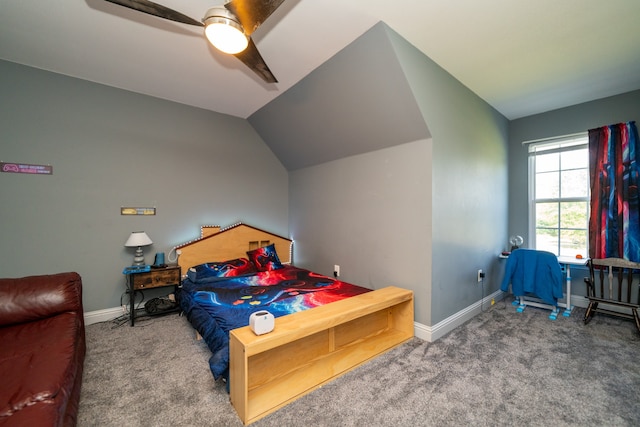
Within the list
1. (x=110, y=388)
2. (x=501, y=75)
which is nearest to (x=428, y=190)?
(x=501, y=75)

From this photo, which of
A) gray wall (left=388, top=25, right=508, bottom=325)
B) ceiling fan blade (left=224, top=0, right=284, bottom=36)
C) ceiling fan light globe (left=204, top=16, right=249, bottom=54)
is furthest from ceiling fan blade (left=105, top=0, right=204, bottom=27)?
gray wall (left=388, top=25, right=508, bottom=325)

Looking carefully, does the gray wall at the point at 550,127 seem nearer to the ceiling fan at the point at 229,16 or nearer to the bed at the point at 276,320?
the bed at the point at 276,320

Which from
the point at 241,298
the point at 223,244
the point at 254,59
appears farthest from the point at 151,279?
the point at 254,59

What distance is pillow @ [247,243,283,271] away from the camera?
139 inches

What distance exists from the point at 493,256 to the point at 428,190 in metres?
1.81

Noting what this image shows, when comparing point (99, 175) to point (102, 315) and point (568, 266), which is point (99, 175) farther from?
point (568, 266)

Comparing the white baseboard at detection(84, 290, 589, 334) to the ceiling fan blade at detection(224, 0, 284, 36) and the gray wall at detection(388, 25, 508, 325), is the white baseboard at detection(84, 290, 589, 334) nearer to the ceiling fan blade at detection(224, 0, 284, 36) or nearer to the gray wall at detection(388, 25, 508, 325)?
the gray wall at detection(388, 25, 508, 325)

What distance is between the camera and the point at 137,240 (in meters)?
2.88

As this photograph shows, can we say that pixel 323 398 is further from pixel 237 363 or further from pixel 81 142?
pixel 81 142

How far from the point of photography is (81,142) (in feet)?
9.30

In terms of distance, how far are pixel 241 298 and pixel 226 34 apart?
2.11m

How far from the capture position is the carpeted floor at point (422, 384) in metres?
1.53

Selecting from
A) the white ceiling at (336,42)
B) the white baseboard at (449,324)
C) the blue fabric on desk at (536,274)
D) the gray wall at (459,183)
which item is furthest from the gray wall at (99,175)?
the blue fabric on desk at (536,274)

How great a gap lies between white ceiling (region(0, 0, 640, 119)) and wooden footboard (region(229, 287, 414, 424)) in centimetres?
218
